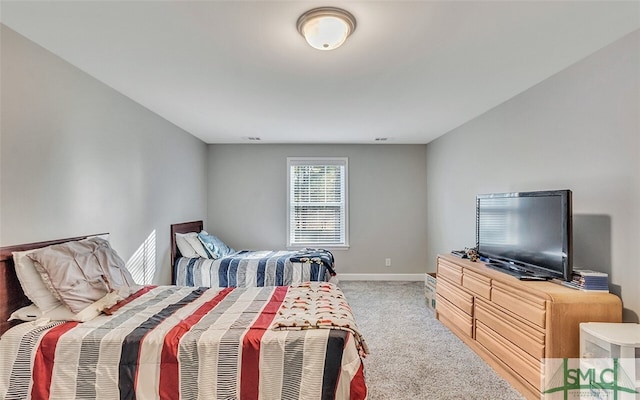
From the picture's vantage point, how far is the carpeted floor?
222 centimetres

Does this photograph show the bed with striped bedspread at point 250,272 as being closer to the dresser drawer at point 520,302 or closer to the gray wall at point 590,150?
the dresser drawer at point 520,302

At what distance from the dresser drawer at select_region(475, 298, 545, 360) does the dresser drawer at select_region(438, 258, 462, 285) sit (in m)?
0.35

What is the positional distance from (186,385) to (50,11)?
2.17 meters

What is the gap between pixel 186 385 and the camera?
160 cm

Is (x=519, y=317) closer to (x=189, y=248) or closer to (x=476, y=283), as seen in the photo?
(x=476, y=283)

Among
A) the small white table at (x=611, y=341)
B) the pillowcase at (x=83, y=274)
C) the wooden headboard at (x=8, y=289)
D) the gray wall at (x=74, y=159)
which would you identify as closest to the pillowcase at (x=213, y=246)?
the gray wall at (x=74, y=159)

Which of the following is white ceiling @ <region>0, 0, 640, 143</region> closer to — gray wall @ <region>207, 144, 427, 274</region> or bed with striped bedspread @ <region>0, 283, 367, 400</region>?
bed with striped bedspread @ <region>0, 283, 367, 400</region>

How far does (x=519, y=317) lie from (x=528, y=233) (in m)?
0.69

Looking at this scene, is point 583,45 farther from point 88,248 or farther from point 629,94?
point 88,248

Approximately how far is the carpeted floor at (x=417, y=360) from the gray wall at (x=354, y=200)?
1.32m

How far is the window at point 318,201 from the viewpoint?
17.5ft

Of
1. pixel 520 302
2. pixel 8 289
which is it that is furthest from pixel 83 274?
pixel 520 302

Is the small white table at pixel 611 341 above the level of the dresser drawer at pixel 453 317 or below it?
above

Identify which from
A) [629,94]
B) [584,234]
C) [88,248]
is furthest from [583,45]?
[88,248]
